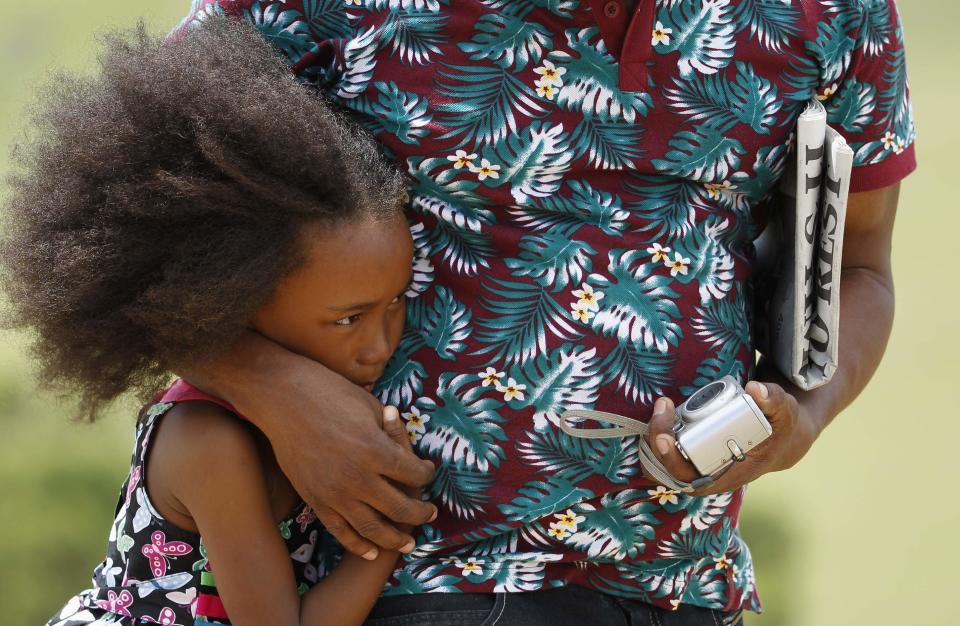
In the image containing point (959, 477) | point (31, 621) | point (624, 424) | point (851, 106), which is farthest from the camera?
point (959, 477)

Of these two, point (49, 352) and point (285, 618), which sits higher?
point (49, 352)

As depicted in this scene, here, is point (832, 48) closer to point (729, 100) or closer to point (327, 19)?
point (729, 100)

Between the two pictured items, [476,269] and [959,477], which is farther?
[959,477]

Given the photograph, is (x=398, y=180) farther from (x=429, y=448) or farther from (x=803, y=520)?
(x=803, y=520)

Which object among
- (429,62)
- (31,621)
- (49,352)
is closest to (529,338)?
(429,62)

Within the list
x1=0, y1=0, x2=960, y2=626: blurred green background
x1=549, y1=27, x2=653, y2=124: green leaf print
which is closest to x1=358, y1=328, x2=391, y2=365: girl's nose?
x1=549, y1=27, x2=653, y2=124: green leaf print

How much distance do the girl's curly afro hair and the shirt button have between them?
14.3 inches

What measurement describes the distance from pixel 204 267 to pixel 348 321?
0.22 m

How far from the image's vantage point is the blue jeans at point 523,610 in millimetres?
1620

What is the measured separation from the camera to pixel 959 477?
4082mm

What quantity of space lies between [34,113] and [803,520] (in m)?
2.96

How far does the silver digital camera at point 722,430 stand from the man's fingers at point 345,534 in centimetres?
46

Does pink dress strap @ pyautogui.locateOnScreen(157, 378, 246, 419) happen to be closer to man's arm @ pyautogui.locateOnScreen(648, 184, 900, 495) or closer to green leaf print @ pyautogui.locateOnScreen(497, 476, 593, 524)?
green leaf print @ pyautogui.locateOnScreen(497, 476, 593, 524)

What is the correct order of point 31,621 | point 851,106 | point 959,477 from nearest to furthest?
point 851,106, point 31,621, point 959,477
